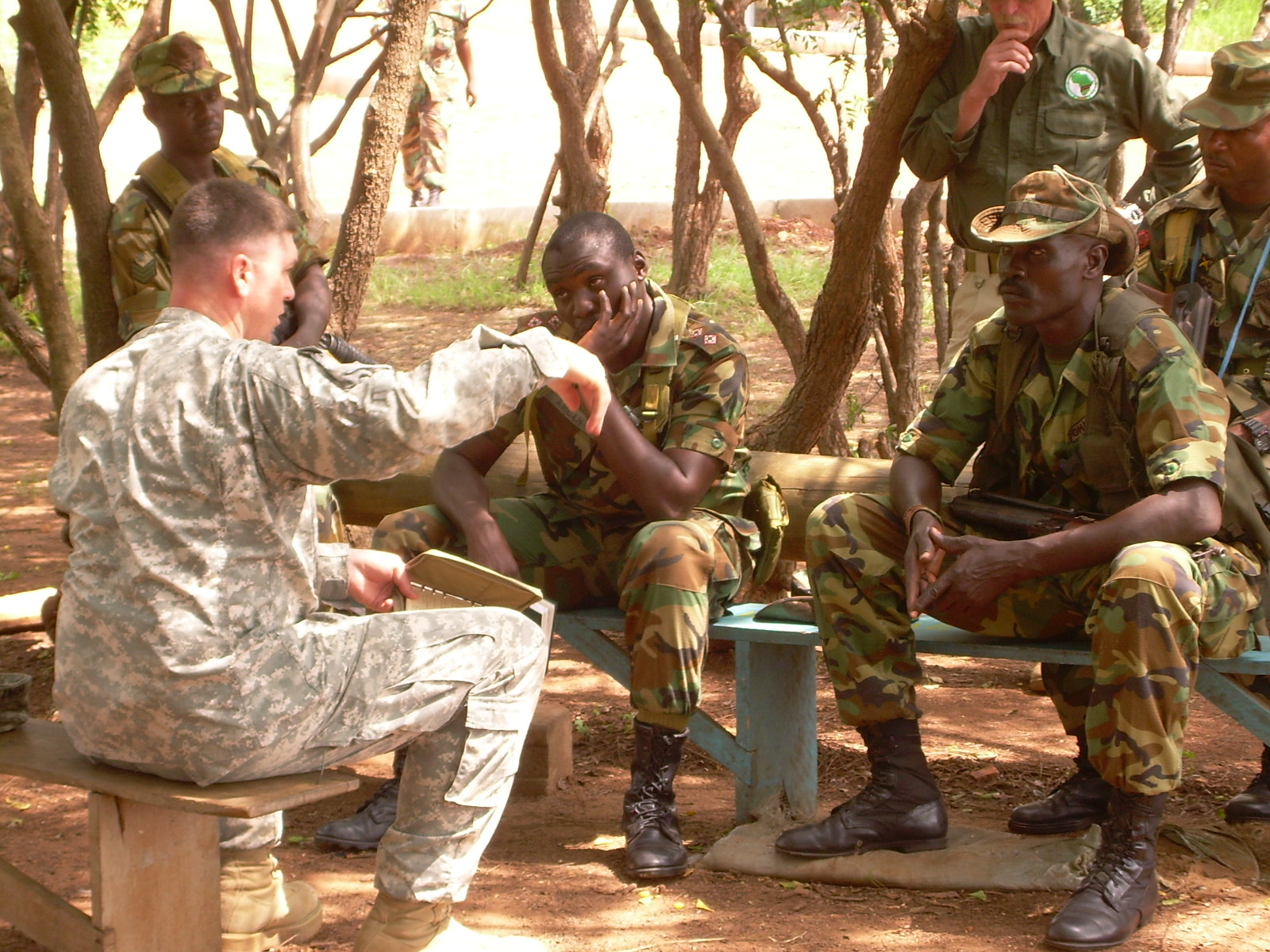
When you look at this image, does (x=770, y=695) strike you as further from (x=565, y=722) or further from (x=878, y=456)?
(x=878, y=456)

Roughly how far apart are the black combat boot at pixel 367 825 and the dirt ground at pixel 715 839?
0.05 meters

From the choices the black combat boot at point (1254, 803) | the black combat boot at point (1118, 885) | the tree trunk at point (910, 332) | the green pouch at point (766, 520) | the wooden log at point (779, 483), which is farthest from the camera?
the tree trunk at point (910, 332)

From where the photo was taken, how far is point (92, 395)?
2785mm

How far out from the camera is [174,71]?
198 inches

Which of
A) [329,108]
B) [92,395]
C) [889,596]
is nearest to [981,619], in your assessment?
[889,596]

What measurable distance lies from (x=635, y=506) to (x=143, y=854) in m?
1.71

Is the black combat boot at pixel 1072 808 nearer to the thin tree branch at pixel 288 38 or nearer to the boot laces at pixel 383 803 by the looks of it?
the boot laces at pixel 383 803

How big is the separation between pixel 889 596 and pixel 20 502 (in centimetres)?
569

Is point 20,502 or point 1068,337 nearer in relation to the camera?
point 1068,337

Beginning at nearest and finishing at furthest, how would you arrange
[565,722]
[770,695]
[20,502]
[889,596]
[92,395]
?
1. [92,395]
2. [889,596]
3. [770,695]
4. [565,722]
5. [20,502]

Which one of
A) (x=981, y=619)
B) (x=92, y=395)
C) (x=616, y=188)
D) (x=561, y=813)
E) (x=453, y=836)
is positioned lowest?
(x=561, y=813)

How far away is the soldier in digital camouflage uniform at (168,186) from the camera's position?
488 cm

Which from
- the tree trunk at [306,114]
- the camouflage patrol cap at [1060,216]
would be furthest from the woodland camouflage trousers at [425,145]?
the camouflage patrol cap at [1060,216]

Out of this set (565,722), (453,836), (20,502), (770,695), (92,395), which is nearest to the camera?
(92,395)
